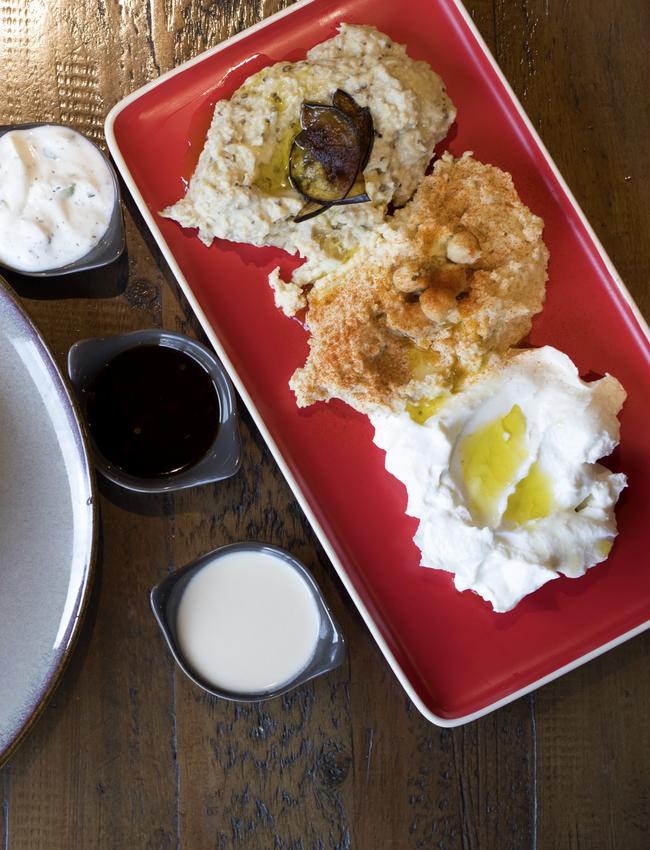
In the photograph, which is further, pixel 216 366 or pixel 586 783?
pixel 586 783

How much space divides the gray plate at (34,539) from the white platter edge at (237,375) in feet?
1.53

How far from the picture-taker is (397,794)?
6.75ft

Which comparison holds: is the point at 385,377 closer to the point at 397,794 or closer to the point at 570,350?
the point at 570,350

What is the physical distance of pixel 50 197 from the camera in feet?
5.78

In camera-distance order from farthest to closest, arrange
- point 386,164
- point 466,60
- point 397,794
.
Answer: point 397,794 < point 466,60 < point 386,164

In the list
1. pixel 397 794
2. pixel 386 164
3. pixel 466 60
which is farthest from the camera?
pixel 397 794

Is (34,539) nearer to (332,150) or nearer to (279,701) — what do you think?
(279,701)

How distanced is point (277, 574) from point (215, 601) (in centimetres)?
19

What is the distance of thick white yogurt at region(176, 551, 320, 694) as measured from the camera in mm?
1918

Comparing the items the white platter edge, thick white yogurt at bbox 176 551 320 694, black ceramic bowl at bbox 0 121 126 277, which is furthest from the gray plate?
the white platter edge

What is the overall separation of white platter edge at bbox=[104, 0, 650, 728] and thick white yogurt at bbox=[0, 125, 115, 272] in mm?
90

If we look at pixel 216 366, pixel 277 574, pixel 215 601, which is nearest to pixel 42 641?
pixel 215 601

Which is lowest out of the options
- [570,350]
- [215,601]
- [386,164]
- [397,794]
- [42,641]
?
[397,794]

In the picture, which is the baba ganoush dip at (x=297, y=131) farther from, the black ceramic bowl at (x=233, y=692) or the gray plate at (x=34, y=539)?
the black ceramic bowl at (x=233, y=692)
